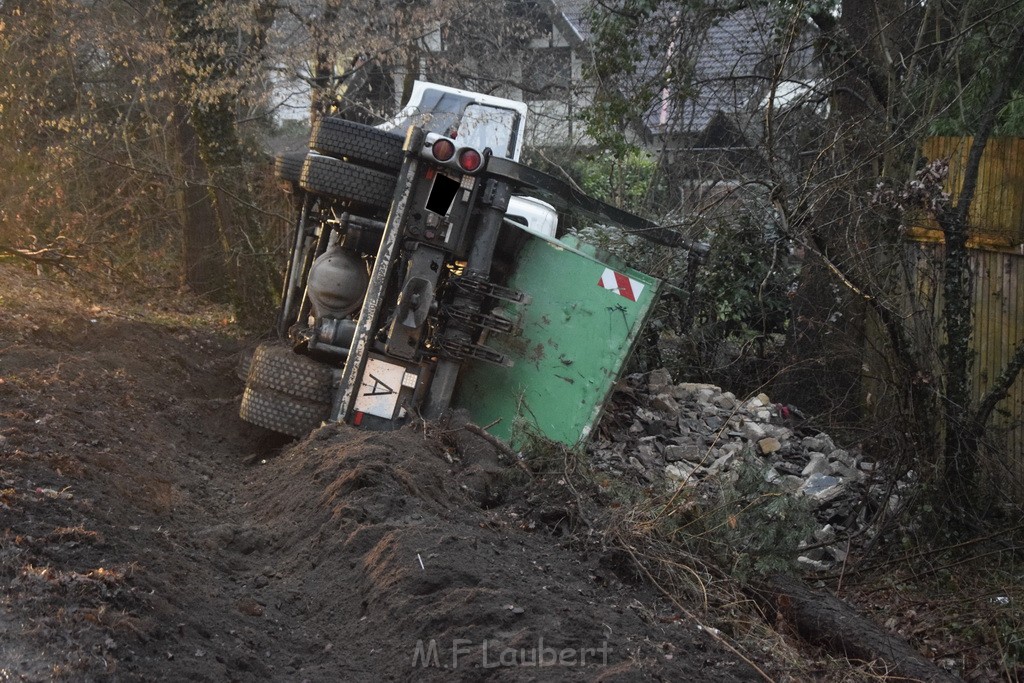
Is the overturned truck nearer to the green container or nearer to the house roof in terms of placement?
the green container

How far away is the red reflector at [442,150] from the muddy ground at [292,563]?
5.60 ft

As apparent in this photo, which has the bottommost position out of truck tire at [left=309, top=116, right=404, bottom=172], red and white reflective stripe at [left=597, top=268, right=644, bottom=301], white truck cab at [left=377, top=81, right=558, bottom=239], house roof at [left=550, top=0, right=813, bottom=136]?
red and white reflective stripe at [left=597, top=268, right=644, bottom=301]

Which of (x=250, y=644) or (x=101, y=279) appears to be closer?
(x=250, y=644)

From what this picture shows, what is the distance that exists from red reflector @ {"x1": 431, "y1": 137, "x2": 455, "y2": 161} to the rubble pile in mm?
2187

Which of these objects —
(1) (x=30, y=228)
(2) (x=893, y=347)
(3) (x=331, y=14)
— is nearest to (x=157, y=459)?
(2) (x=893, y=347)

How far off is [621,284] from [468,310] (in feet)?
3.17

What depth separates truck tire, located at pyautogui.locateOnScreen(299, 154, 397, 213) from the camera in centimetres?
741

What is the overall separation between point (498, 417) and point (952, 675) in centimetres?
314

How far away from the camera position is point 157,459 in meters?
6.69

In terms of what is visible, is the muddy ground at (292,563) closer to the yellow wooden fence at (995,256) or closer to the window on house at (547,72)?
the yellow wooden fence at (995,256)

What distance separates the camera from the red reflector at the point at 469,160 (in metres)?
6.95

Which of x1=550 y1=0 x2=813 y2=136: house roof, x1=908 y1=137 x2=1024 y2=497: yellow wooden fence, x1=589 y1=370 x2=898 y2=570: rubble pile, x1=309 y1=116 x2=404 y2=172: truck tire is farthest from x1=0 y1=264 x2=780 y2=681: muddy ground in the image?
x1=550 y1=0 x2=813 y2=136: house roof

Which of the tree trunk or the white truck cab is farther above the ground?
the white truck cab

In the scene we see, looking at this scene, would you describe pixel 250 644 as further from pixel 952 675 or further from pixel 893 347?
pixel 893 347
